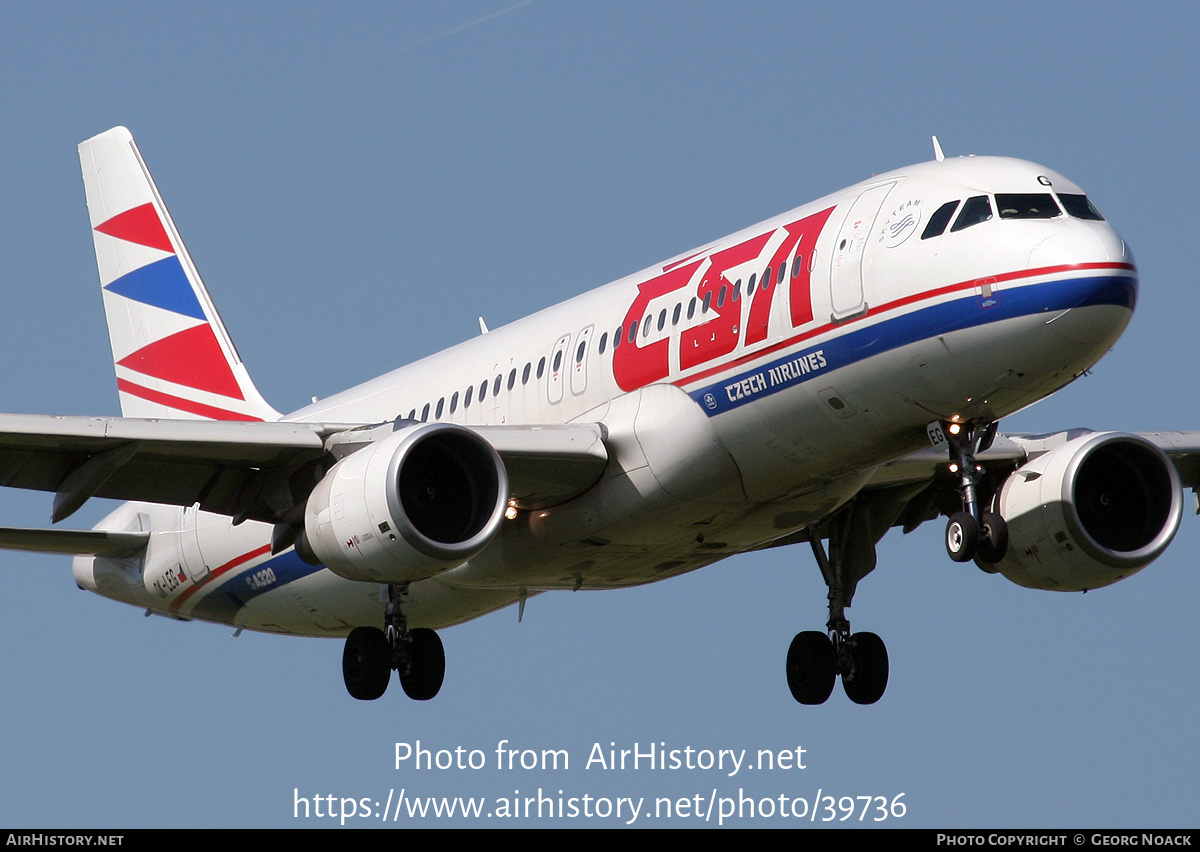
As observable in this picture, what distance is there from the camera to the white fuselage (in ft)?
68.0

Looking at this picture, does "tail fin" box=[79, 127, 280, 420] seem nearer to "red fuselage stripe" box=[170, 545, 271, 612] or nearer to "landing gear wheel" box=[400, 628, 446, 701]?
"red fuselage stripe" box=[170, 545, 271, 612]

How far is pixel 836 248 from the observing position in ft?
72.3

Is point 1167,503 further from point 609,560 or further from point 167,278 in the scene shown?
point 167,278

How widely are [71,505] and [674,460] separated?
748 cm

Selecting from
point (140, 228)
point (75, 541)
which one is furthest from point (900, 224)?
point (140, 228)

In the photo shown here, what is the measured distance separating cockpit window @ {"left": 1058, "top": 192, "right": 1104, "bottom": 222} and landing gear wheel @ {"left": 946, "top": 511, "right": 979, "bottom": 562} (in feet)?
11.7

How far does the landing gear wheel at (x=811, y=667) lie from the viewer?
90.7ft

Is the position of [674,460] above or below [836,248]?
below

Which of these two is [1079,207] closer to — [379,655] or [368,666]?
[379,655]

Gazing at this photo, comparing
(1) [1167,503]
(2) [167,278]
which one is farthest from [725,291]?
(2) [167,278]

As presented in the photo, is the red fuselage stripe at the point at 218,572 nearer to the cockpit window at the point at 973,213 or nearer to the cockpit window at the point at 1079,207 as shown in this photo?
the cockpit window at the point at 973,213

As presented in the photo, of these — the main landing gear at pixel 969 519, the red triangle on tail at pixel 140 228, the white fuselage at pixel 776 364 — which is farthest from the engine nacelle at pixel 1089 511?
the red triangle on tail at pixel 140 228

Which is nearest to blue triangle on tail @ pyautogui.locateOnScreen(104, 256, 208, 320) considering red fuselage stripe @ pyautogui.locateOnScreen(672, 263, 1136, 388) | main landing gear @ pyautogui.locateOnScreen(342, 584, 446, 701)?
main landing gear @ pyautogui.locateOnScreen(342, 584, 446, 701)
